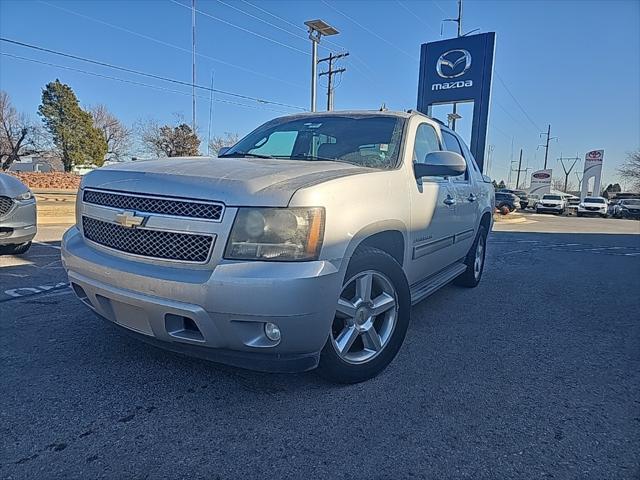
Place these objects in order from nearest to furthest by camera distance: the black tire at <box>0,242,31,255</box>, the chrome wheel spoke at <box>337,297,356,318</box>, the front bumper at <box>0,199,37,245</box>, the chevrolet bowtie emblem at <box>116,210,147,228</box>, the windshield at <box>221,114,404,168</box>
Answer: the chevrolet bowtie emblem at <box>116,210,147,228</box>, the chrome wheel spoke at <box>337,297,356,318</box>, the windshield at <box>221,114,404,168</box>, the front bumper at <box>0,199,37,245</box>, the black tire at <box>0,242,31,255</box>

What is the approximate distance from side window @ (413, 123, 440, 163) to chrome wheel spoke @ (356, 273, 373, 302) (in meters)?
1.17

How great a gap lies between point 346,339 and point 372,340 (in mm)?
235

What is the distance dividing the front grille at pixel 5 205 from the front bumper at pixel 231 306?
403cm

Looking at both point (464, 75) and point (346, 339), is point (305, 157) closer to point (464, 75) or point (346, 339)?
point (346, 339)

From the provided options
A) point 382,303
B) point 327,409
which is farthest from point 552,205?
point 327,409

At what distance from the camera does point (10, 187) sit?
218 inches

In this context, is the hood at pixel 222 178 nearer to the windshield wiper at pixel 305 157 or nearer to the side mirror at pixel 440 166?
the windshield wiper at pixel 305 157

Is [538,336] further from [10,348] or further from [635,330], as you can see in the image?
[10,348]

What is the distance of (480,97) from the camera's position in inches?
619

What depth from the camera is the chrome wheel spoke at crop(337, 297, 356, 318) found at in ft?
8.03

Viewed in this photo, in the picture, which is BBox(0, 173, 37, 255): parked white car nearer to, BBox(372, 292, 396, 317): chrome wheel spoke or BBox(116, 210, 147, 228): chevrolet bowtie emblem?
BBox(116, 210, 147, 228): chevrolet bowtie emblem

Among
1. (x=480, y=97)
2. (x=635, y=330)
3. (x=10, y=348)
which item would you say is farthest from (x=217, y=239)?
(x=480, y=97)

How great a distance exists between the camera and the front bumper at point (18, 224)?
17.8 feet

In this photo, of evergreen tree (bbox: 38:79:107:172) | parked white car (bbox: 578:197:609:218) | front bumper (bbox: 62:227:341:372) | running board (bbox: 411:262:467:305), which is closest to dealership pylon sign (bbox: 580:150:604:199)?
parked white car (bbox: 578:197:609:218)
